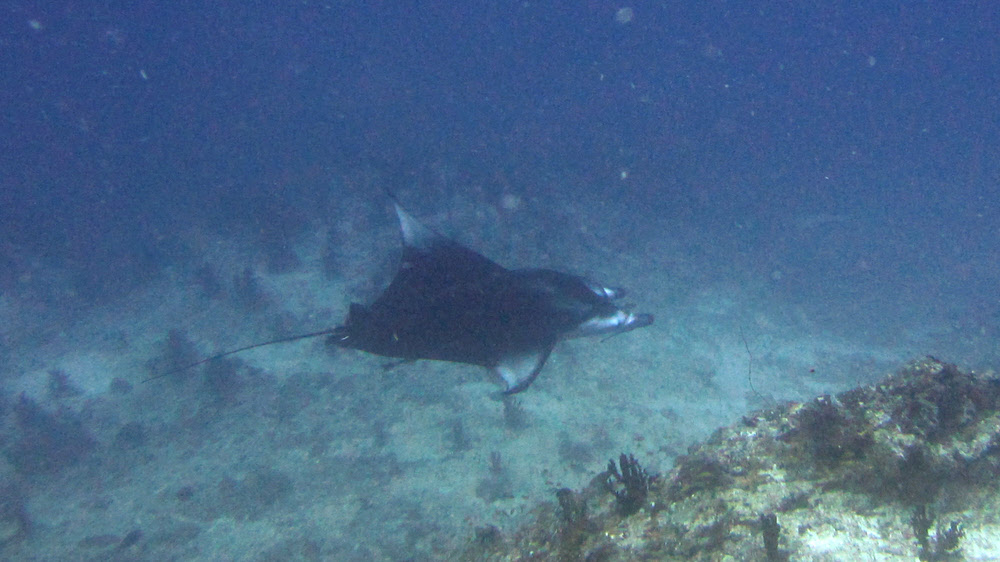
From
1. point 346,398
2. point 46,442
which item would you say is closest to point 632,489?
point 346,398

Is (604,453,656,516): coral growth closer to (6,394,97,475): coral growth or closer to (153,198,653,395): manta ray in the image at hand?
(153,198,653,395): manta ray

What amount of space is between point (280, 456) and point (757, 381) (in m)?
11.5

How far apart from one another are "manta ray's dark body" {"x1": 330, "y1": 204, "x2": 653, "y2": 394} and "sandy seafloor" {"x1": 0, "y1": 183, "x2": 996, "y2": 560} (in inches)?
21.0

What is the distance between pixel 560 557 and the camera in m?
3.05

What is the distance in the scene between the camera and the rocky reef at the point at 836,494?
2.52 m

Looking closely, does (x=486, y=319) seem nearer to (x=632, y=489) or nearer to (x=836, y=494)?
(x=632, y=489)

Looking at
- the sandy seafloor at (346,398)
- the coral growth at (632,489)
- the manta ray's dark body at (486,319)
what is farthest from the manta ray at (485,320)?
the coral growth at (632,489)

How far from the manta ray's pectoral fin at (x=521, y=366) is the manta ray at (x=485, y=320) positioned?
0.01 m

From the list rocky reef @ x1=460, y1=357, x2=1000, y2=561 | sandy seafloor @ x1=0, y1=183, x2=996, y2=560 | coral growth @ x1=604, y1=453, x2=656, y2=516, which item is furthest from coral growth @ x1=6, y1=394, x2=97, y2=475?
coral growth @ x1=604, y1=453, x2=656, y2=516

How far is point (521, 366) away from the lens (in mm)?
6070

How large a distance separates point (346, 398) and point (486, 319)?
5.32m

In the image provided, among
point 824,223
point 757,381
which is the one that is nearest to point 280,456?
point 757,381

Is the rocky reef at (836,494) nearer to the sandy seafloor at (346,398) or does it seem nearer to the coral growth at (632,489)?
the coral growth at (632,489)

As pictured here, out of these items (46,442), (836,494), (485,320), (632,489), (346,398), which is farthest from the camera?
(346,398)
